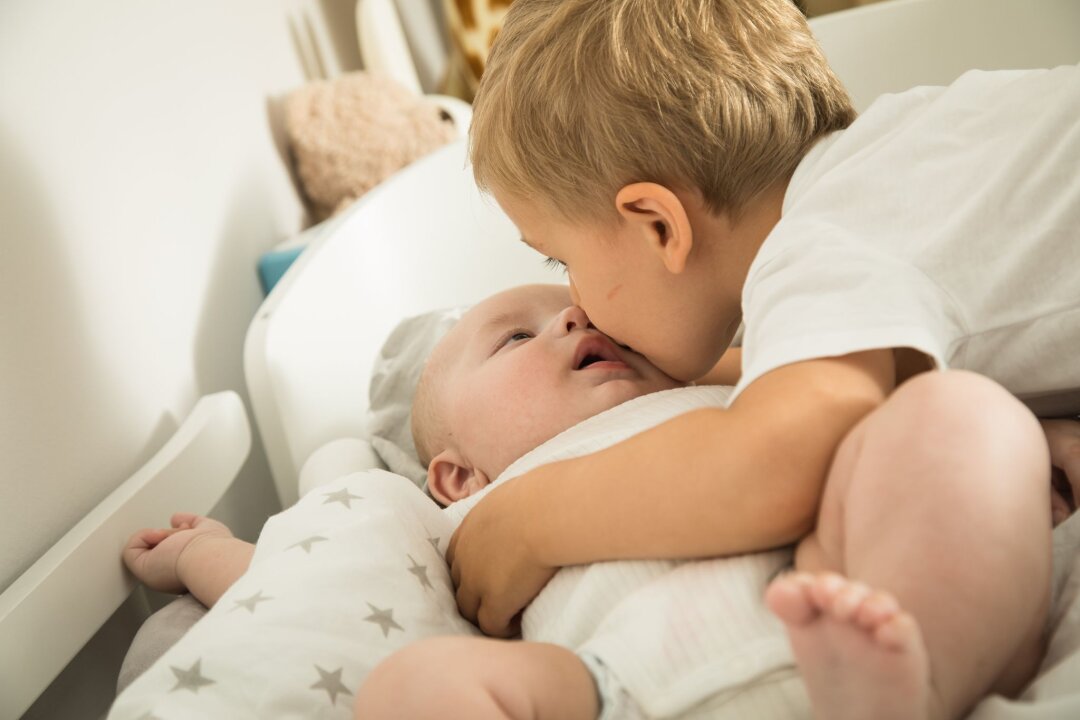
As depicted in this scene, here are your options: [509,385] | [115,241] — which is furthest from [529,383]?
[115,241]

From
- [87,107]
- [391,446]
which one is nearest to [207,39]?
[87,107]

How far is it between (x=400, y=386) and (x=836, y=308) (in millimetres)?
711

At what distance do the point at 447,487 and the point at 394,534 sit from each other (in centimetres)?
26

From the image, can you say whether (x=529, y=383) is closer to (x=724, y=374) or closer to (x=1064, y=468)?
(x=724, y=374)

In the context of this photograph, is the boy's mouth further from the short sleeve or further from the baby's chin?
the short sleeve

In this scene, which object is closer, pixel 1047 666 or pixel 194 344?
pixel 1047 666

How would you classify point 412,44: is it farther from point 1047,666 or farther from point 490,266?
point 1047,666

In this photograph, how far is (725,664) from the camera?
590 mm

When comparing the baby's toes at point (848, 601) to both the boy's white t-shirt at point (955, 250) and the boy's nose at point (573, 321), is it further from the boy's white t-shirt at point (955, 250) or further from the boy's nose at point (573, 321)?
the boy's nose at point (573, 321)

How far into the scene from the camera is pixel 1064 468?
741 millimetres

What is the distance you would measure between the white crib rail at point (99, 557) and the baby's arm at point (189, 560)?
2 cm

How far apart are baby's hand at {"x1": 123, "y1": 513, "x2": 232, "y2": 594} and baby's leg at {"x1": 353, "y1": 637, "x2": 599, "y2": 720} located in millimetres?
431

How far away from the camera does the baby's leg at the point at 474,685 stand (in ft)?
1.74

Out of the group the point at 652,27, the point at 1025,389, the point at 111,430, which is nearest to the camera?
the point at 1025,389
